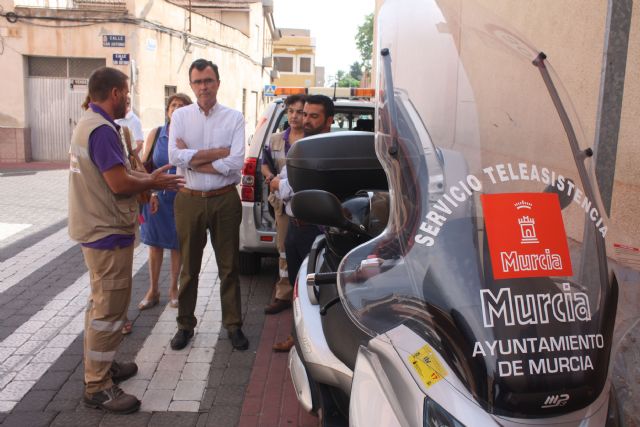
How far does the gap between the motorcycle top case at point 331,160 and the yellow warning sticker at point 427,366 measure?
3.68 feet

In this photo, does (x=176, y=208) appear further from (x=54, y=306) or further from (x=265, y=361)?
(x=54, y=306)

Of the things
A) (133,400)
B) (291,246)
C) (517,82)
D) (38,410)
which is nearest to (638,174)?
(291,246)

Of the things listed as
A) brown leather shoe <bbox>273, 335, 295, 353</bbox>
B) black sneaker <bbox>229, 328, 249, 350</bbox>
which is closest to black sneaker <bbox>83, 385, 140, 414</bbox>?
black sneaker <bbox>229, 328, 249, 350</bbox>

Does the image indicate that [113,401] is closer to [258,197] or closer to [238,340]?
[238,340]

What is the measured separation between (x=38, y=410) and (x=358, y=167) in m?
2.36

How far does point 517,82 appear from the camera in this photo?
2.12 m

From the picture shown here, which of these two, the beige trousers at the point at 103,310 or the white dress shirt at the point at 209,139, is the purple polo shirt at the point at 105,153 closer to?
the beige trousers at the point at 103,310

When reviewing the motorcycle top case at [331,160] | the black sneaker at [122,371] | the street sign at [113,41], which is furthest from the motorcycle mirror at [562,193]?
the street sign at [113,41]

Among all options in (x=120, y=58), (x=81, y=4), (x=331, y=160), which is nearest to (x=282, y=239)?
(x=331, y=160)

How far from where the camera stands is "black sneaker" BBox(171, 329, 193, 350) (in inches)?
181

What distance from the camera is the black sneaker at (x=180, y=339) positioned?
459 cm

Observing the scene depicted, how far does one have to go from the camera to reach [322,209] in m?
2.22

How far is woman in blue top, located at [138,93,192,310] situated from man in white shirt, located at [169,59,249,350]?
0.81 m

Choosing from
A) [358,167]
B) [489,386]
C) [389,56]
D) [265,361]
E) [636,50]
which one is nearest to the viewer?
[489,386]
